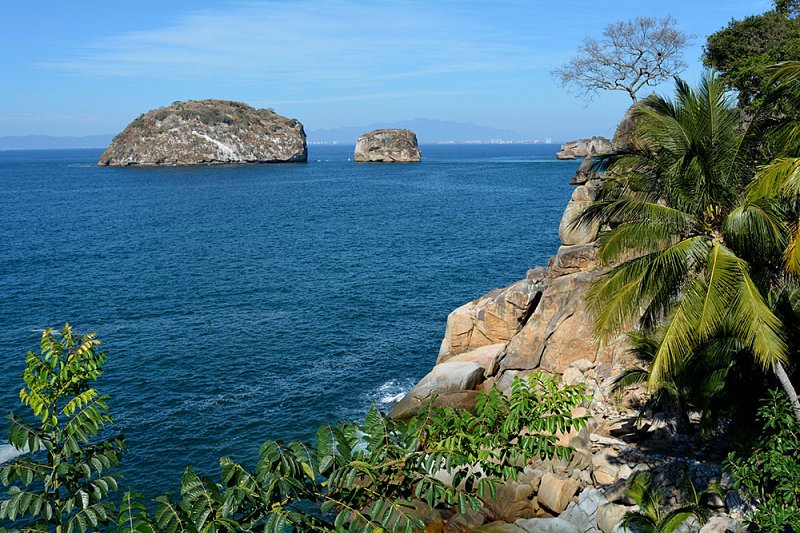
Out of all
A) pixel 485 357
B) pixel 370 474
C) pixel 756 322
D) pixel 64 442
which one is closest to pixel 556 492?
pixel 756 322

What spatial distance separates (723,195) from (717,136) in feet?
4.67

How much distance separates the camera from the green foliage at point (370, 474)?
7914 mm

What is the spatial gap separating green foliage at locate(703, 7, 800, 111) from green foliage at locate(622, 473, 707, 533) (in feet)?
80.4

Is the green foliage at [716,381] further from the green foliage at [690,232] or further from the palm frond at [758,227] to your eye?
the palm frond at [758,227]

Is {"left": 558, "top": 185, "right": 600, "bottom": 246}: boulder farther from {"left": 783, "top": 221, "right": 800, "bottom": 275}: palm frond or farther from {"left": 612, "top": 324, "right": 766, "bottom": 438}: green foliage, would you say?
{"left": 783, "top": 221, "right": 800, "bottom": 275}: palm frond

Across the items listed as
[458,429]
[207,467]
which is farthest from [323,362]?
[458,429]

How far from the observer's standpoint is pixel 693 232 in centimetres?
1505

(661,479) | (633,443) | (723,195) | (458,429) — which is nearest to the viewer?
(458,429)

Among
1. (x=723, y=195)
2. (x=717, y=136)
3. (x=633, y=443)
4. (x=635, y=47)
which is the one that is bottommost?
(x=633, y=443)

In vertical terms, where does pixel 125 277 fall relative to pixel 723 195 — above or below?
below

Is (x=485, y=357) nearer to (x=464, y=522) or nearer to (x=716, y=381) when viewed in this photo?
(x=464, y=522)

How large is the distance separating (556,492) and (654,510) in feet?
12.2

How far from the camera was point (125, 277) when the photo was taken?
55.8 metres

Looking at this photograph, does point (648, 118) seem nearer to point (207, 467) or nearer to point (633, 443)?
point (633, 443)
